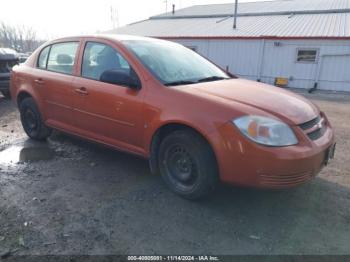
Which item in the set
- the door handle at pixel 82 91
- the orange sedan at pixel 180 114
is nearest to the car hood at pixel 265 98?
the orange sedan at pixel 180 114

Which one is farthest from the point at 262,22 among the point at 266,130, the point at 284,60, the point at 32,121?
the point at 266,130

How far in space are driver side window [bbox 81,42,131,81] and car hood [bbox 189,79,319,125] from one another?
102cm

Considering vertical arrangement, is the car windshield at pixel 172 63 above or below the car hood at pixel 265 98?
above

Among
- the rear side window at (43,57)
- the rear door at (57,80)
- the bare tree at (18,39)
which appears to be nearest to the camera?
the rear door at (57,80)

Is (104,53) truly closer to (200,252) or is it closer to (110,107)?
(110,107)

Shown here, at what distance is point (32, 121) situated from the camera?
511 centimetres

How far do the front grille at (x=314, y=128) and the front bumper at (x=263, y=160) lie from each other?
80mm

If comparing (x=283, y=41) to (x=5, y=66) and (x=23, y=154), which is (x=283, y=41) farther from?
(x=23, y=154)

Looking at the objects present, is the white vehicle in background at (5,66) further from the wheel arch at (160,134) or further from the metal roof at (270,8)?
the metal roof at (270,8)

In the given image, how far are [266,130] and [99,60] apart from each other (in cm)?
233

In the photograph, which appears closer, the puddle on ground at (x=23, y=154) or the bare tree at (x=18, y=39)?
the puddle on ground at (x=23, y=154)

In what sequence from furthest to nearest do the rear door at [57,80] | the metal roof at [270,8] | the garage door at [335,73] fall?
the metal roof at [270,8] < the garage door at [335,73] < the rear door at [57,80]

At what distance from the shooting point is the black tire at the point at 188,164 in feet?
9.80

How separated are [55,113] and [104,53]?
1299mm
